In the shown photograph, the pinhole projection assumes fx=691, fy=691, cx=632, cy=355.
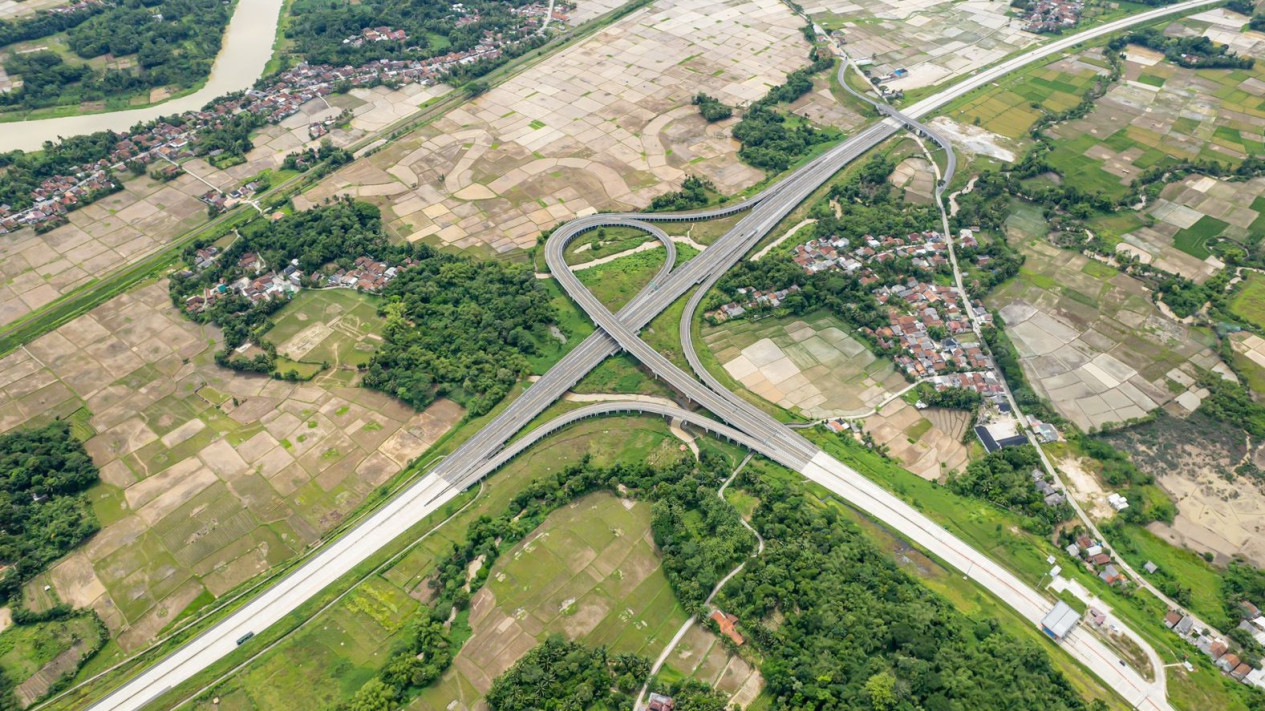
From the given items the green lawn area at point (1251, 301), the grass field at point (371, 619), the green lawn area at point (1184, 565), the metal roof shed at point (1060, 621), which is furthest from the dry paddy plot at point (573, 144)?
the metal roof shed at point (1060, 621)

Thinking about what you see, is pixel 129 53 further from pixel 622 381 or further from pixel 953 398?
pixel 953 398

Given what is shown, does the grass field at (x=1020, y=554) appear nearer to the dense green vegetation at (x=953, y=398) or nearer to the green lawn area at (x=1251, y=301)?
the dense green vegetation at (x=953, y=398)

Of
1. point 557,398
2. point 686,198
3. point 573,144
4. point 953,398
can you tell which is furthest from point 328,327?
point 953,398

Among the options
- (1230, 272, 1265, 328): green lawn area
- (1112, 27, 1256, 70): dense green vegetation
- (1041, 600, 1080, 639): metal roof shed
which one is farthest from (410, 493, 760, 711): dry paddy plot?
(1112, 27, 1256, 70): dense green vegetation

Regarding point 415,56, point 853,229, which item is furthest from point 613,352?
point 415,56

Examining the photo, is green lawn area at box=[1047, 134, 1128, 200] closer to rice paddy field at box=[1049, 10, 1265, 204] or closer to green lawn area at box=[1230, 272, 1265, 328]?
rice paddy field at box=[1049, 10, 1265, 204]

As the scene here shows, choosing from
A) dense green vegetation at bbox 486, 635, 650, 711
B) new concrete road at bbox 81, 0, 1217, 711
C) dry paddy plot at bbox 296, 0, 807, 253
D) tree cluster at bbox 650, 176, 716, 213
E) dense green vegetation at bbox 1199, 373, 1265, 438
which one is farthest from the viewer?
dry paddy plot at bbox 296, 0, 807, 253
